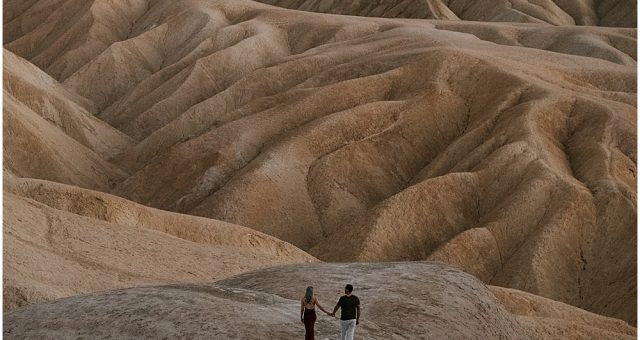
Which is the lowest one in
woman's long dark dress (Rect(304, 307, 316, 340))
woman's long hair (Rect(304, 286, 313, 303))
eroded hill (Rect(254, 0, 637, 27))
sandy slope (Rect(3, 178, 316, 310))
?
woman's long dark dress (Rect(304, 307, 316, 340))

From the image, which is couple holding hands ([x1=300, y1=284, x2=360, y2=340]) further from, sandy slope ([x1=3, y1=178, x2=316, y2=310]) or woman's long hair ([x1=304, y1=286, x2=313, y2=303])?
sandy slope ([x1=3, y1=178, x2=316, y2=310])

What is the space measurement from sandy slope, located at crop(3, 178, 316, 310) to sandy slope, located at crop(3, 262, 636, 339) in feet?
26.0

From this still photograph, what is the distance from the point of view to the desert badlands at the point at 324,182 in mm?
19203

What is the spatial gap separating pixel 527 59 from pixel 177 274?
41.4m

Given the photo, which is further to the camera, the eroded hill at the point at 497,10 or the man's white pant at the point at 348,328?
the eroded hill at the point at 497,10

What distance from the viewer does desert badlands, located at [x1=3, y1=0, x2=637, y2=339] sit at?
19.2m

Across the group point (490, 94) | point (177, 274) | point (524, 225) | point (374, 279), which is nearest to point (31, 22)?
point (490, 94)

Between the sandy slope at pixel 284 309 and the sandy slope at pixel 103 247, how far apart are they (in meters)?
7.93

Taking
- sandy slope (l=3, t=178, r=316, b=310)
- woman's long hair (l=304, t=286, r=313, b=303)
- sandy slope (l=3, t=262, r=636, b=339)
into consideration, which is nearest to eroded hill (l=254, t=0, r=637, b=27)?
sandy slope (l=3, t=178, r=316, b=310)

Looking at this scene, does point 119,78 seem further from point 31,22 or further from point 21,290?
point 21,290

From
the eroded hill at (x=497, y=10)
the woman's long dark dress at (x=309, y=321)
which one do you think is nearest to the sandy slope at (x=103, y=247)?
the woman's long dark dress at (x=309, y=321)

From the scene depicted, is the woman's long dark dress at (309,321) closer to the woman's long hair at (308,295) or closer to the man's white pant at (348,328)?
the woman's long hair at (308,295)

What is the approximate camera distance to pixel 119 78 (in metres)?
90.9

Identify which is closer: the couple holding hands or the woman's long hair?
the woman's long hair
